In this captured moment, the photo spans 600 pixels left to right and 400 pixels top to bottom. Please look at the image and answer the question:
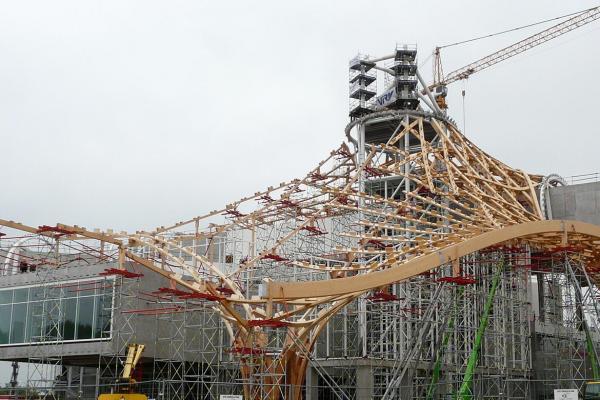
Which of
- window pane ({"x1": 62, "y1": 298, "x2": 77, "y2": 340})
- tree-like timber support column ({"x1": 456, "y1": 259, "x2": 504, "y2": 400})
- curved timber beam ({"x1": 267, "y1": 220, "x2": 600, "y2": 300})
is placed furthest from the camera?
window pane ({"x1": 62, "y1": 298, "x2": 77, "y2": 340})

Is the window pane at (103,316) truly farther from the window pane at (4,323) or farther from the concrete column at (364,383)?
the concrete column at (364,383)

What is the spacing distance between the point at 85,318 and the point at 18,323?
167 inches

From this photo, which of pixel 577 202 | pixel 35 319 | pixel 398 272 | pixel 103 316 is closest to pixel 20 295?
pixel 35 319

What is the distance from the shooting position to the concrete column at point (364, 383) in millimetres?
32797

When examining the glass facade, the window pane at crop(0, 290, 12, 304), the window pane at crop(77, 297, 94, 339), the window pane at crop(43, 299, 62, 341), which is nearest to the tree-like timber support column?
the glass facade

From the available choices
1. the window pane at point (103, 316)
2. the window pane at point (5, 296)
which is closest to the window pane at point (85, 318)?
the window pane at point (103, 316)

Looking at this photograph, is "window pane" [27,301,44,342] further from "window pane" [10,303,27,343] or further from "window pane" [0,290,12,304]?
"window pane" [0,290,12,304]

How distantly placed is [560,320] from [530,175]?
788 centimetres

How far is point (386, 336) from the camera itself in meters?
35.2

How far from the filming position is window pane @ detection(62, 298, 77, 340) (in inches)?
1428

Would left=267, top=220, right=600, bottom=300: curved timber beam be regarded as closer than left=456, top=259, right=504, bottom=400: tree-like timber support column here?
Yes

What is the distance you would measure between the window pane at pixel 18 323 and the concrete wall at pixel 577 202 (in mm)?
26185

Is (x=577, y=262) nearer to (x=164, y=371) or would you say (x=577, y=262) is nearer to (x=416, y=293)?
(x=416, y=293)

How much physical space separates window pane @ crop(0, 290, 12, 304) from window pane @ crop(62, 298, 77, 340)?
3656 mm
